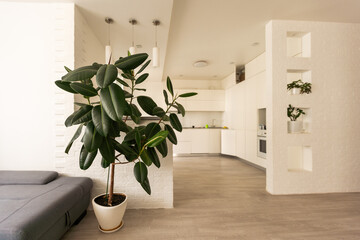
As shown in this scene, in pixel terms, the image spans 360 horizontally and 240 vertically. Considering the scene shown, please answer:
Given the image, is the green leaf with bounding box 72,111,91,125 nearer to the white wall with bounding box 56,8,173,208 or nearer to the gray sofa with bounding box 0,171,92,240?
the gray sofa with bounding box 0,171,92,240

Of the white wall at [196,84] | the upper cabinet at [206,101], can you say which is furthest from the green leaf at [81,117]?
the white wall at [196,84]

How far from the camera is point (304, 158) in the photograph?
2826 millimetres

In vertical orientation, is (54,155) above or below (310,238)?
above

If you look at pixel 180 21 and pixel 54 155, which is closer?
pixel 54 155

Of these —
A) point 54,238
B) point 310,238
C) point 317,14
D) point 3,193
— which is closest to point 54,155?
point 3,193

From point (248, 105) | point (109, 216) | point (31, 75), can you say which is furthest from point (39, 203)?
point (248, 105)

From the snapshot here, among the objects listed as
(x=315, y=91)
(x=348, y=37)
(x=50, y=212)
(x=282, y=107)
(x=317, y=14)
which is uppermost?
(x=317, y=14)

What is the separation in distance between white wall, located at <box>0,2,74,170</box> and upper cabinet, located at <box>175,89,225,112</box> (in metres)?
3.98

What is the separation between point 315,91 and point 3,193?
3915 mm

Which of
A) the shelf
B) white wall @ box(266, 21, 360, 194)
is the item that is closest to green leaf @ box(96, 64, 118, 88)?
white wall @ box(266, 21, 360, 194)

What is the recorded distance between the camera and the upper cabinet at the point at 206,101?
5.92 metres

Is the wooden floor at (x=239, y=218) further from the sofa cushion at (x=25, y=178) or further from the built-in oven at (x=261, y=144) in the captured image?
the built-in oven at (x=261, y=144)

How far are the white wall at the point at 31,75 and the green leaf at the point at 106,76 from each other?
1371 mm

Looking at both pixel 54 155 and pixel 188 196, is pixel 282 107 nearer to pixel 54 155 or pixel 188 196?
pixel 188 196
